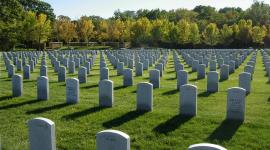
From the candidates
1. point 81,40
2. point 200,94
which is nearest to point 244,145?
point 200,94

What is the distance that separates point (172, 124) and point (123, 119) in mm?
1357

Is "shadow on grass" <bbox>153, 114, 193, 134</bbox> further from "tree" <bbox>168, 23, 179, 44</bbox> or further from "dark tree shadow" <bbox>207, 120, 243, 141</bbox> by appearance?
"tree" <bbox>168, 23, 179, 44</bbox>

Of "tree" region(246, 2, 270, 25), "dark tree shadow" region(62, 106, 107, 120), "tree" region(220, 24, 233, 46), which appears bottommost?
"dark tree shadow" region(62, 106, 107, 120)

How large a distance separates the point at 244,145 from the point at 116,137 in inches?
140

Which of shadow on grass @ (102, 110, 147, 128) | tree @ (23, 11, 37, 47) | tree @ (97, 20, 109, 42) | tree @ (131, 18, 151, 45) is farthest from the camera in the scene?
tree @ (97, 20, 109, 42)

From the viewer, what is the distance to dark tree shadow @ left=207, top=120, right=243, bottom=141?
8.75 m

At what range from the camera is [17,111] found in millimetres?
11445

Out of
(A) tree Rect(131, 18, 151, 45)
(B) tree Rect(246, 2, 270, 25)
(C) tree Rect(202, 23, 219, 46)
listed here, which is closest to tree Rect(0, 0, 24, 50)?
(A) tree Rect(131, 18, 151, 45)

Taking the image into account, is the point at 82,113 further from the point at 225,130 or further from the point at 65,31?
the point at 65,31

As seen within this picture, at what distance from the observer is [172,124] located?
984cm

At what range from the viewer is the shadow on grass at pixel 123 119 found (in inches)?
391

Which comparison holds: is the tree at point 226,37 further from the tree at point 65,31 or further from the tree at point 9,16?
the tree at point 9,16

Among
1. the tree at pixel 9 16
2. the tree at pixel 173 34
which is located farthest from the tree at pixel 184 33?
the tree at pixel 9 16

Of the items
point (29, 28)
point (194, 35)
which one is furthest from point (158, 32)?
point (29, 28)
